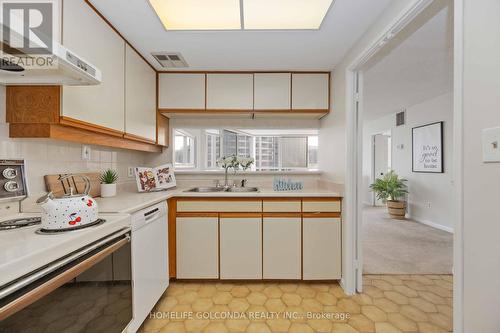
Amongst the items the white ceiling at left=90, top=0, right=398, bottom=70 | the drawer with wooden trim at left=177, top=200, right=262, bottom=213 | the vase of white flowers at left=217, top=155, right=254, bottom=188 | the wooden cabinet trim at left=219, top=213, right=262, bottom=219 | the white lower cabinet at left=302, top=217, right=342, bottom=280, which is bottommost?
the white lower cabinet at left=302, top=217, right=342, bottom=280

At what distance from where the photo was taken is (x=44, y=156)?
1.46 meters

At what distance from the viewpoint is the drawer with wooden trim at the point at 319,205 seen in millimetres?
2105

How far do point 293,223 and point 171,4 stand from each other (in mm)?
1952

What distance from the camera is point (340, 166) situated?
7.05 feet

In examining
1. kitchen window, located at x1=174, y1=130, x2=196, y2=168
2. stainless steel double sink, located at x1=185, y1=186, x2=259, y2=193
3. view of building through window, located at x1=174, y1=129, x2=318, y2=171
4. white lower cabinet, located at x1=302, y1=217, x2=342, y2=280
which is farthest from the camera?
view of building through window, located at x1=174, y1=129, x2=318, y2=171

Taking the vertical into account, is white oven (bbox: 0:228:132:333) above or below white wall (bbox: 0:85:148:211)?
below

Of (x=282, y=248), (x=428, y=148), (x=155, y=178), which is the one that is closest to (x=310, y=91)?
(x=282, y=248)

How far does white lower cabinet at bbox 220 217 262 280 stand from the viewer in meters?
2.11

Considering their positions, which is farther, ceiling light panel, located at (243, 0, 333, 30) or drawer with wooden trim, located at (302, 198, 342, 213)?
drawer with wooden trim, located at (302, 198, 342, 213)

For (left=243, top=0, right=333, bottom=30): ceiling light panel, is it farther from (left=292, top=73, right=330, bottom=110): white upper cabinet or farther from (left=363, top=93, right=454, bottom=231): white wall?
(left=363, top=93, right=454, bottom=231): white wall

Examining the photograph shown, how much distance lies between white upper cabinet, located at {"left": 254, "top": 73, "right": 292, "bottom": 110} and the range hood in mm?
1549

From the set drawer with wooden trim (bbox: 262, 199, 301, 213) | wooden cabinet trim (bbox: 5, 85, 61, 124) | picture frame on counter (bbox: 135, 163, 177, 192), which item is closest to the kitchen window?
picture frame on counter (bbox: 135, 163, 177, 192)

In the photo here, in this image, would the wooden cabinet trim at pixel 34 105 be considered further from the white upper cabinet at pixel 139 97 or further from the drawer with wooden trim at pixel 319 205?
the drawer with wooden trim at pixel 319 205

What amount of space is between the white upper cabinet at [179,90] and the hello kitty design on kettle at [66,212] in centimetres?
154
